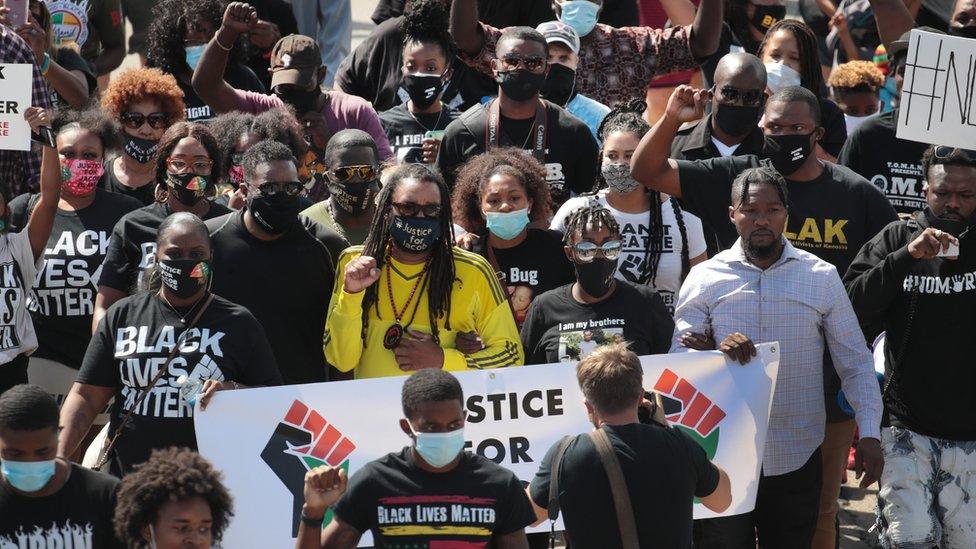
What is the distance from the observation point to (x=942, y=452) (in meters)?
7.01

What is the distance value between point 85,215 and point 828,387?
3933mm

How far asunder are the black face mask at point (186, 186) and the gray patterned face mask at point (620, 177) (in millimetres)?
2126

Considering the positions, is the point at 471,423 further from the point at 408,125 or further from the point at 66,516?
the point at 408,125

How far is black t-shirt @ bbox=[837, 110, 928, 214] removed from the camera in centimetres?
866

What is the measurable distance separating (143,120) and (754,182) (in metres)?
3.70

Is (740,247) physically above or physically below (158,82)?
below

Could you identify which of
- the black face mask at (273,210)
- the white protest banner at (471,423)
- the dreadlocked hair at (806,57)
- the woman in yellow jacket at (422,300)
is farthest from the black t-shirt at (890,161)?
the black face mask at (273,210)

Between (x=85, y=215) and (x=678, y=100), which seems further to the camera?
(x=85, y=215)

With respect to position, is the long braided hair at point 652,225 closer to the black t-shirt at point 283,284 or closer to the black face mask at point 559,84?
the black face mask at point 559,84

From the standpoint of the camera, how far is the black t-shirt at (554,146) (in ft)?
27.7

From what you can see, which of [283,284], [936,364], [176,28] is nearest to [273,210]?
[283,284]

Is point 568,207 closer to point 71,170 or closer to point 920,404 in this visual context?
point 920,404

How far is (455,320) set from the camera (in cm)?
678

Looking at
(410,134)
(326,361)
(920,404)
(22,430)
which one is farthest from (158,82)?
(920,404)
